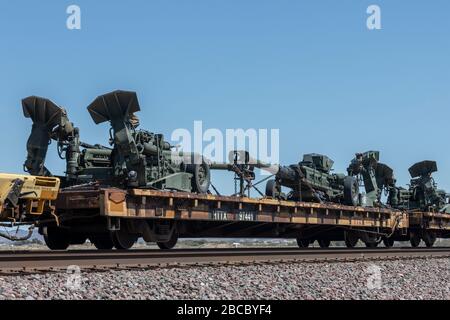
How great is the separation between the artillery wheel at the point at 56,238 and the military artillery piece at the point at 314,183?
914 centimetres

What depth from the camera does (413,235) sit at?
107 feet

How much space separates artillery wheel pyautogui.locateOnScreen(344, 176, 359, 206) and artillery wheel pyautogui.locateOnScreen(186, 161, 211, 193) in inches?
305

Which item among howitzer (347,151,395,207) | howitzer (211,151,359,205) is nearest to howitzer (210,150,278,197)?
howitzer (211,151,359,205)

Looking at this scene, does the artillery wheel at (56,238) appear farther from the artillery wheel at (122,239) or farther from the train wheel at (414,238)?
the train wheel at (414,238)

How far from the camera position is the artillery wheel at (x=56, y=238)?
19297mm

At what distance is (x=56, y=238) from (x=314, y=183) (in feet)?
37.3

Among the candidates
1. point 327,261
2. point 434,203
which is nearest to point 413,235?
point 434,203

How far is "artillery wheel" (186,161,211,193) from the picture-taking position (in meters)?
21.8

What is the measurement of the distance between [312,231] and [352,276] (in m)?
14.3

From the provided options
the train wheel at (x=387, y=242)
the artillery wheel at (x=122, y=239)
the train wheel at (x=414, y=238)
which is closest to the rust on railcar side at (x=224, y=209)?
the artillery wheel at (x=122, y=239)

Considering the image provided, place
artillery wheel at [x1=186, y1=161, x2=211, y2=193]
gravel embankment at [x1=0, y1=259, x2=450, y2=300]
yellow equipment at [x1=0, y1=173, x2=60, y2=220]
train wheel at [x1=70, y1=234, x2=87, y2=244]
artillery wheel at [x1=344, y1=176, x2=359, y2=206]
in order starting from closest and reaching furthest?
gravel embankment at [x1=0, y1=259, x2=450, y2=300], yellow equipment at [x1=0, y1=173, x2=60, y2=220], train wheel at [x1=70, y1=234, x2=87, y2=244], artillery wheel at [x1=186, y1=161, x2=211, y2=193], artillery wheel at [x1=344, y1=176, x2=359, y2=206]

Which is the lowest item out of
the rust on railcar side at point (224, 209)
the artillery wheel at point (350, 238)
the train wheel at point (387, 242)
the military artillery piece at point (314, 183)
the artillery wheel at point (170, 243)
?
the train wheel at point (387, 242)

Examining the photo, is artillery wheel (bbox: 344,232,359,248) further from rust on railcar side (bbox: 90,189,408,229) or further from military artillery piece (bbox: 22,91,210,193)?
military artillery piece (bbox: 22,91,210,193)

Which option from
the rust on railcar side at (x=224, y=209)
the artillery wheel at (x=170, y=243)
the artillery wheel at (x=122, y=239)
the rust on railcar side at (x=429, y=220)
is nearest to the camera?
the rust on railcar side at (x=224, y=209)
